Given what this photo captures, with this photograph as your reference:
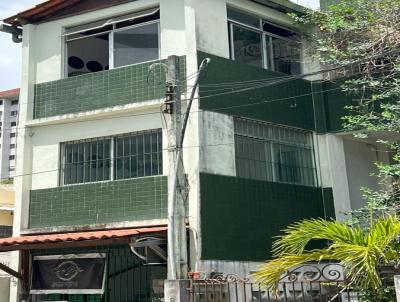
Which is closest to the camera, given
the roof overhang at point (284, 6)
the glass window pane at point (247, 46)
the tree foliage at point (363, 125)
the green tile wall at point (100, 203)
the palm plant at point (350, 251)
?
the palm plant at point (350, 251)

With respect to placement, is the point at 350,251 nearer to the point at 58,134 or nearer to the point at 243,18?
the point at 243,18

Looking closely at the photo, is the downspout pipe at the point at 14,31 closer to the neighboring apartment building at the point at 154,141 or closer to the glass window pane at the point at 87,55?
the neighboring apartment building at the point at 154,141

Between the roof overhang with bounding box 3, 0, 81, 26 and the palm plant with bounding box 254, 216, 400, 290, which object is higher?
the roof overhang with bounding box 3, 0, 81, 26

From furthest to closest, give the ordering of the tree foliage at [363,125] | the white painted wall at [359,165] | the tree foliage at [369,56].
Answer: the white painted wall at [359,165]
the tree foliage at [369,56]
the tree foliage at [363,125]

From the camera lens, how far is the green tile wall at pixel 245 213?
11789 mm

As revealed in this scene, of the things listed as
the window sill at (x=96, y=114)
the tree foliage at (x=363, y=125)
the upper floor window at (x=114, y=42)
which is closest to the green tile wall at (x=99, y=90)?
the window sill at (x=96, y=114)

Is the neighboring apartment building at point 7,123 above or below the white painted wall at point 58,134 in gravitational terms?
above

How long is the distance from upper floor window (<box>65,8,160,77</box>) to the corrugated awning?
175 inches

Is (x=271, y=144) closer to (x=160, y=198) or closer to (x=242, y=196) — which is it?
(x=242, y=196)

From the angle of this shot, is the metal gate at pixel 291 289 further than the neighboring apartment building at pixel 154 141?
No

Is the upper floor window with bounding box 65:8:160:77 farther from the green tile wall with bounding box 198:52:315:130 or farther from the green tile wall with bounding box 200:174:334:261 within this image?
the green tile wall with bounding box 200:174:334:261

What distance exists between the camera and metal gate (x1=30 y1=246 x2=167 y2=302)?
40.0 ft

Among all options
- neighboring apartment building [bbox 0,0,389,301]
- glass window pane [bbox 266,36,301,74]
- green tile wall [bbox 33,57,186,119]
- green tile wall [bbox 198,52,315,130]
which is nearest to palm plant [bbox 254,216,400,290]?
neighboring apartment building [bbox 0,0,389,301]

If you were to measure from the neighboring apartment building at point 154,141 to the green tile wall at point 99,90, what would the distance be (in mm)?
30
